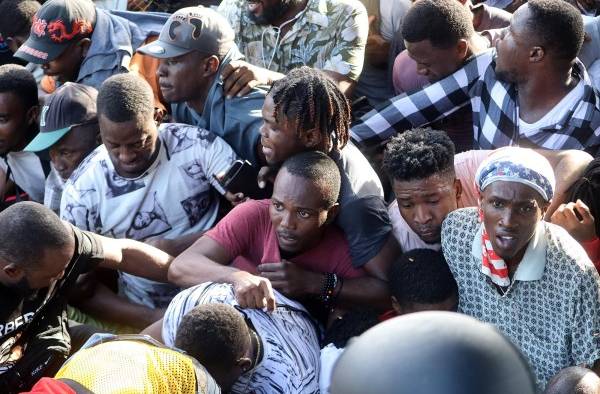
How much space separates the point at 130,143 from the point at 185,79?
57 centimetres

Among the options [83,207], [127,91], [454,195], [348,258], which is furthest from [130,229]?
[454,195]

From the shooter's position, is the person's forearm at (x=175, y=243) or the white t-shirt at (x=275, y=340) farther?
the person's forearm at (x=175, y=243)

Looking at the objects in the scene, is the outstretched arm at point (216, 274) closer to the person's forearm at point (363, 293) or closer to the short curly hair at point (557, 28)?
the person's forearm at point (363, 293)

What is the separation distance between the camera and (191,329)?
10.8 feet

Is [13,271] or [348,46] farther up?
[348,46]

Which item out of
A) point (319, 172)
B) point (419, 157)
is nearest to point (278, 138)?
point (319, 172)

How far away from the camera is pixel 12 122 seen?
4953 millimetres

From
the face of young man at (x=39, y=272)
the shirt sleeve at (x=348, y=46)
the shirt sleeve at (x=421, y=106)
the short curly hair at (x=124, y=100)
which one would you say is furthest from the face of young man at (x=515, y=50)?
the face of young man at (x=39, y=272)

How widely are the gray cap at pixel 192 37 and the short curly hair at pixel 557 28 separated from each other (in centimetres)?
148

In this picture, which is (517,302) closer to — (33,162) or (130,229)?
(130,229)

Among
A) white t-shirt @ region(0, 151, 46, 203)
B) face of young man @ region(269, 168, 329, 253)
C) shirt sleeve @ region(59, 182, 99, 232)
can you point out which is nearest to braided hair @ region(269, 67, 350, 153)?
face of young man @ region(269, 168, 329, 253)

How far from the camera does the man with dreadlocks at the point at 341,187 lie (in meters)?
3.84

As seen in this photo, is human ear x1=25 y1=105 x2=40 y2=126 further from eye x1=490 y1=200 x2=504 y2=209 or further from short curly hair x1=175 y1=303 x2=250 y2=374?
eye x1=490 y1=200 x2=504 y2=209

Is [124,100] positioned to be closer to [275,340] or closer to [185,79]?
[185,79]
